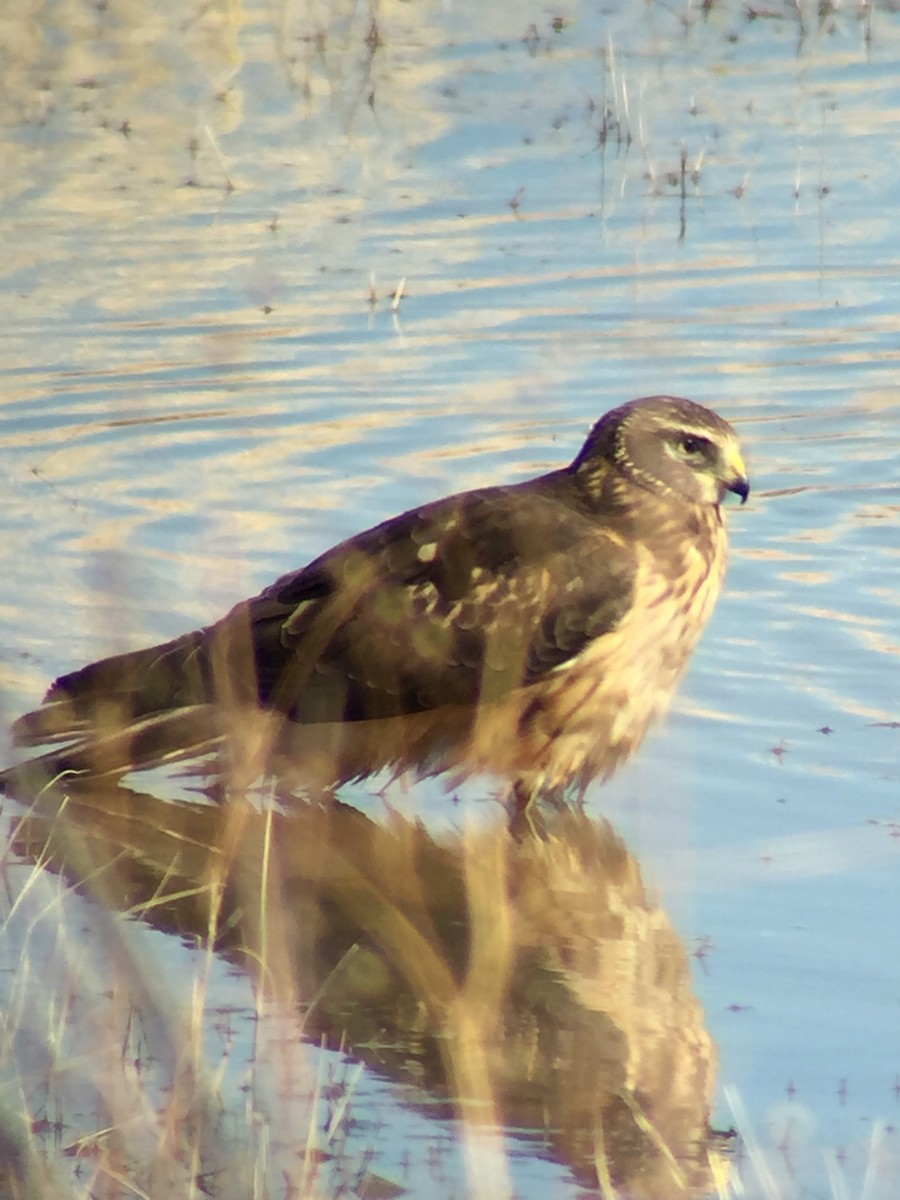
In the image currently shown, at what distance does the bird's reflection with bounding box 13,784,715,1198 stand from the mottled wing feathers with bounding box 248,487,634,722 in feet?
1.10

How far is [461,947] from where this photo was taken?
5.82 m

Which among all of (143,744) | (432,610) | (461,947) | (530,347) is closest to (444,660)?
(432,610)

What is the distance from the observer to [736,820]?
6.32 m

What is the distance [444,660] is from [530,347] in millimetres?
3725

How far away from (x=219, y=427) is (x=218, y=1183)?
18.4ft

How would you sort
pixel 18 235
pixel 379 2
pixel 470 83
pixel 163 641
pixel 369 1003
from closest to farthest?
pixel 369 1003 → pixel 163 641 → pixel 18 235 → pixel 470 83 → pixel 379 2

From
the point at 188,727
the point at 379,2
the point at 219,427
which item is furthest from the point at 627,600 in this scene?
the point at 379,2

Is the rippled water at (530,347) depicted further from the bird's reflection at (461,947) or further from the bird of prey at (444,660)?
the bird of prey at (444,660)

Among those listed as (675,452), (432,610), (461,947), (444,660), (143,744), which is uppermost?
(675,452)

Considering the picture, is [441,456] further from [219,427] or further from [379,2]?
[379,2]

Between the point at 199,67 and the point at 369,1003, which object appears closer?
the point at 369,1003

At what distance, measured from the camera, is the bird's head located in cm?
682

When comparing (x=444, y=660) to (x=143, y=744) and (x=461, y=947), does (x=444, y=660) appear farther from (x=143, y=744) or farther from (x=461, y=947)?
(x=461, y=947)

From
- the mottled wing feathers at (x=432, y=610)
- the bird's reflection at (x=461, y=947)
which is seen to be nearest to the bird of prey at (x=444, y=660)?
the mottled wing feathers at (x=432, y=610)
